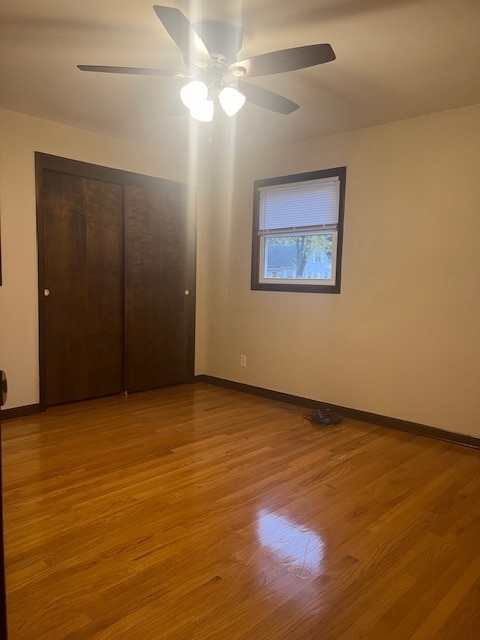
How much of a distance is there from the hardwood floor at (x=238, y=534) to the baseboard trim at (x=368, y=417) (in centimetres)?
9

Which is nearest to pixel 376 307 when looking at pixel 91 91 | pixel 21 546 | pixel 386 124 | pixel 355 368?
pixel 355 368

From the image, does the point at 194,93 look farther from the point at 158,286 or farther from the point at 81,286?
the point at 158,286

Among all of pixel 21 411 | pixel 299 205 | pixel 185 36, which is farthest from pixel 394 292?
pixel 21 411

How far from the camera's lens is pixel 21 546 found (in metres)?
1.90

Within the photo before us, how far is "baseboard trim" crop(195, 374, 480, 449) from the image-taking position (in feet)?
10.6

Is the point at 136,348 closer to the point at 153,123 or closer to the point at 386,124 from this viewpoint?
the point at 153,123

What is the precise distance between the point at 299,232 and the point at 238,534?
9.35 feet

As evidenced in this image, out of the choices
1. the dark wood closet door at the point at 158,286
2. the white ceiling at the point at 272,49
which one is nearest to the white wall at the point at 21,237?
the white ceiling at the point at 272,49

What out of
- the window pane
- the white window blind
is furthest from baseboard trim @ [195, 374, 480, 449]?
the white window blind

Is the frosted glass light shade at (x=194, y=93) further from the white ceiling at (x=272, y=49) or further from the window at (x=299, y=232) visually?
the window at (x=299, y=232)

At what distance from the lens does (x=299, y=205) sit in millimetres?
4133

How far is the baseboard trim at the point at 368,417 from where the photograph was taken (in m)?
3.22

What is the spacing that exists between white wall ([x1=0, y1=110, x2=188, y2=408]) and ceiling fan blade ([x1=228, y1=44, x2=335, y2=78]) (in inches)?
82.3

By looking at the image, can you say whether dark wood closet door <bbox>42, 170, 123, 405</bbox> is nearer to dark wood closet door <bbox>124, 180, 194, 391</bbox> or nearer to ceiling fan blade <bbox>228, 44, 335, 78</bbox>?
dark wood closet door <bbox>124, 180, 194, 391</bbox>
